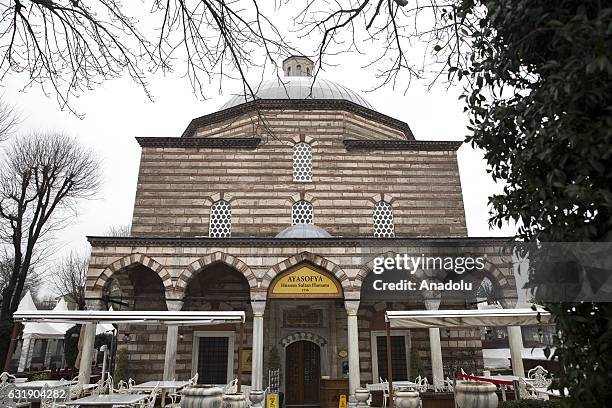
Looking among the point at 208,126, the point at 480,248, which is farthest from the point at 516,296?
the point at 208,126

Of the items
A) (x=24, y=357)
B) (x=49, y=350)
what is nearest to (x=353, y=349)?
(x=24, y=357)

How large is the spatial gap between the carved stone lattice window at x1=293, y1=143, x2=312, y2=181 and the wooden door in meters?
5.81

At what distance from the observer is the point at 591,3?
2627mm

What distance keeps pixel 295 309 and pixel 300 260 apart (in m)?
2.94

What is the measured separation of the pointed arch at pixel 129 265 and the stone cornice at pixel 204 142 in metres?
5.28

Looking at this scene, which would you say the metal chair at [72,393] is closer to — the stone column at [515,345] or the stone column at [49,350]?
the stone column at [515,345]

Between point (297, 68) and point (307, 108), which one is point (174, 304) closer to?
point (307, 108)

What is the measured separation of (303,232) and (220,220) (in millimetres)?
3197

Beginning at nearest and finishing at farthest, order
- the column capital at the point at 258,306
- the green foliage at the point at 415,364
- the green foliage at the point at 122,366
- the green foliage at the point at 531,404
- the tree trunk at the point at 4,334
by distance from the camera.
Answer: the green foliage at the point at 531,404 < the column capital at the point at 258,306 < the green foliage at the point at 122,366 < the green foliage at the point at 415,364 < the tree trunk at the point at 4,334

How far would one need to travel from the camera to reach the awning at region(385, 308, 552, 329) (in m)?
8.96

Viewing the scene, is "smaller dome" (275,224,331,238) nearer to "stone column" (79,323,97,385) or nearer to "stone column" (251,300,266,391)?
"stone column" (251,300,266,391)

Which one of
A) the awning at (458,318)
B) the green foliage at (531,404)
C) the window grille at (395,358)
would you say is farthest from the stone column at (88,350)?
the green foliage at (531,404)

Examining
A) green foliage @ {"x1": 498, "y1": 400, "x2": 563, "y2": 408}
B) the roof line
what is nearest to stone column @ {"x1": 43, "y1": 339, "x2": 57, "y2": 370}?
the roof line

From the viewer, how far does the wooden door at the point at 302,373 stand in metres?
13.9
